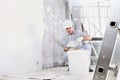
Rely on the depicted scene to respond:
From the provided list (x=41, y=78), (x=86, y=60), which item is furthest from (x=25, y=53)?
(x=86, y=60)

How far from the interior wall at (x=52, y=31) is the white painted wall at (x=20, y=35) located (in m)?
0.18

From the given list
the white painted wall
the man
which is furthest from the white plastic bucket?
the white painted wall

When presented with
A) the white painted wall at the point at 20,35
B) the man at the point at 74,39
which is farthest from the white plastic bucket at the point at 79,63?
the white painted wall at the point at 20,35

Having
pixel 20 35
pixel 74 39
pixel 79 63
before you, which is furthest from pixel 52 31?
pixel 79 63

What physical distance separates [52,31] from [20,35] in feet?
3.17

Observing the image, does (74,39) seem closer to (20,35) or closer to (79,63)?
→ (79,63)

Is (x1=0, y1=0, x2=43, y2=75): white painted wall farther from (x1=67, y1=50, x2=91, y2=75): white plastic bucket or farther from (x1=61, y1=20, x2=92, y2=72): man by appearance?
(x1=67, y1=50, x2=91, y2=75): white plastic bucket

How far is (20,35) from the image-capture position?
373 cm

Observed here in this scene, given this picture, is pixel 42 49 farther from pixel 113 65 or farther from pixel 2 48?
pixel 113 65

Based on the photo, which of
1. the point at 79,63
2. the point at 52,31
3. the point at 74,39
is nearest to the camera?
the point at 79,63

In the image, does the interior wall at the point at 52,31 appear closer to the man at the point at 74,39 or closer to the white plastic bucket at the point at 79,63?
the man at the point at 74,39

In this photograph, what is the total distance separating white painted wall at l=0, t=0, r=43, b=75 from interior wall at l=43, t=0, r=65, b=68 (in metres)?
0.18

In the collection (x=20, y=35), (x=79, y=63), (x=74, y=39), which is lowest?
(x=79, y=63)

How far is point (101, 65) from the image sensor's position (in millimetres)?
466
